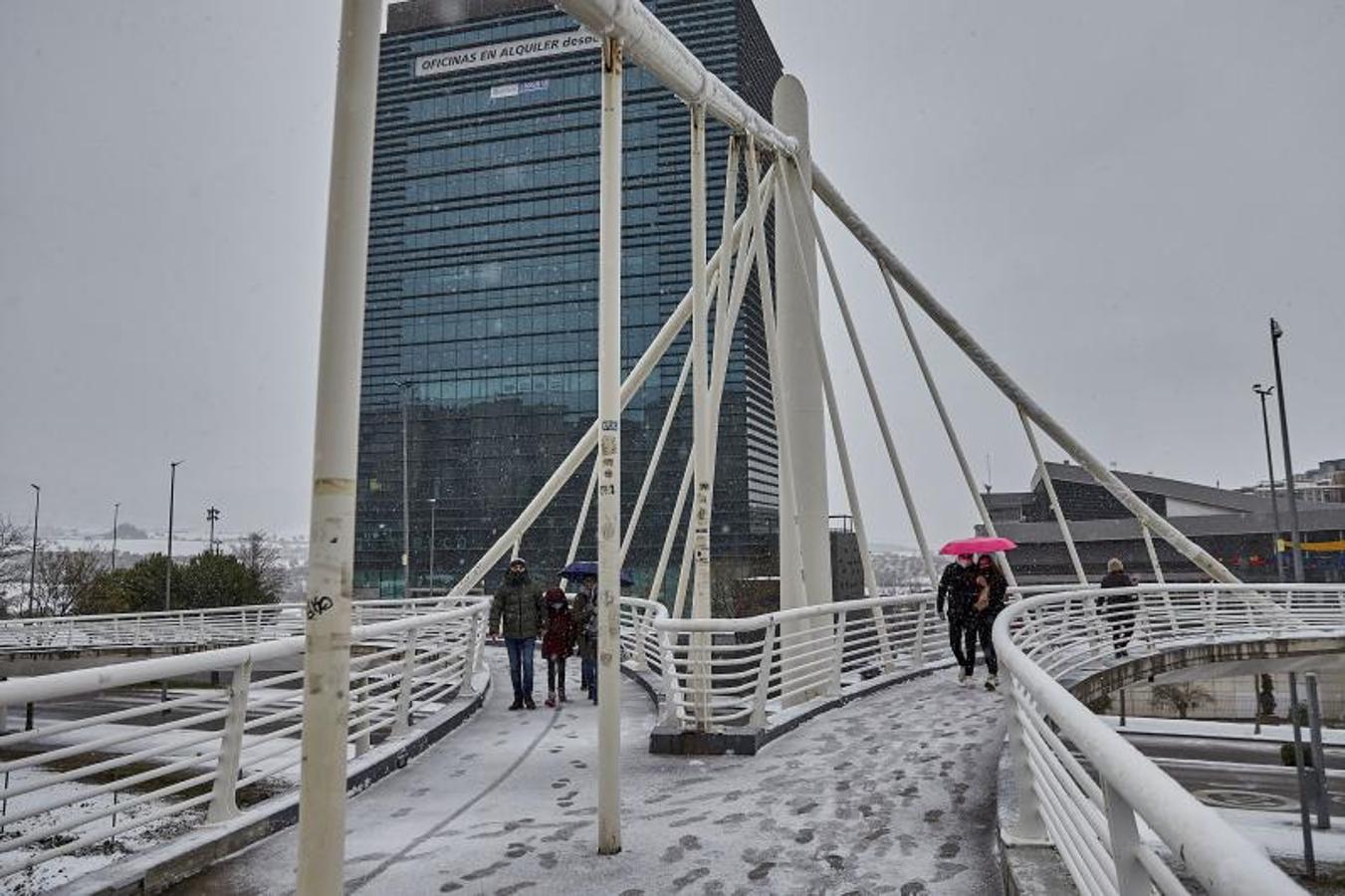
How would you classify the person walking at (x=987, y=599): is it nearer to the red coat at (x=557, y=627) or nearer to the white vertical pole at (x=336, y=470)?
the red coat at (x=557, y=627)

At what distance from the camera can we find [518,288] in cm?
8306

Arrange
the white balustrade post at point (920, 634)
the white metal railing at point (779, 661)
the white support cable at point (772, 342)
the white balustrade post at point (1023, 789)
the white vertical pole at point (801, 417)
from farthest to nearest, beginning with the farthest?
the white balustrade post at point (920, 634), the white vertical pole at point (801, 417), the white support cable at point (772, 342), the white metal railing at point (779, 661), the white balustrade post at point (1023, 789)

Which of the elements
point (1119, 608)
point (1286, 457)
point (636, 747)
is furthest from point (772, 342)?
point (1286, 457)


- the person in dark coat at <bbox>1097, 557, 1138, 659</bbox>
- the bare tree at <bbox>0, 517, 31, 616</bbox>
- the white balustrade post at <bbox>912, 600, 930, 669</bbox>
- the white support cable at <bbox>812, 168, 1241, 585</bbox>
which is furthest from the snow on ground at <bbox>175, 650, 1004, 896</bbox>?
the bare tree at <bbox>0, 517, 31, 616</bbox>

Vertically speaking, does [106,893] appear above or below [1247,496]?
below

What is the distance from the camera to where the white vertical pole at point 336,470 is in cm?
281

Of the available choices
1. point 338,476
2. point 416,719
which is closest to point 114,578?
point 416,719

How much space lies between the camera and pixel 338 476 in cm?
286

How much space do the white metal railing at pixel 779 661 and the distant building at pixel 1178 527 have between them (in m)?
45.4

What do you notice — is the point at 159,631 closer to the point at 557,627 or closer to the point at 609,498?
the point at 557,627

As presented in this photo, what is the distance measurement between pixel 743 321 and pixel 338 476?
65241 mm

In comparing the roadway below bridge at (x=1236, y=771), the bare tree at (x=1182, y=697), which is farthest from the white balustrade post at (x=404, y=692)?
the bare tree at (x=1182, y=697)

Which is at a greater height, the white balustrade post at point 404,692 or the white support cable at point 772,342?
the white support cable at point 772,342

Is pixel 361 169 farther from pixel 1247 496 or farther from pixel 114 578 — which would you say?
pixel 1247 496
